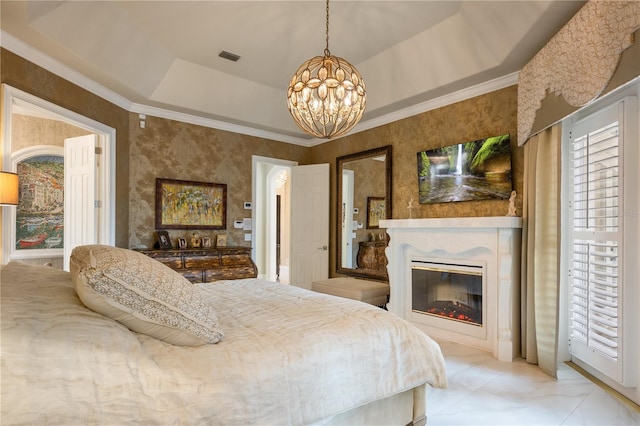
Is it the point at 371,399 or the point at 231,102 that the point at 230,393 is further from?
the point at 231,102

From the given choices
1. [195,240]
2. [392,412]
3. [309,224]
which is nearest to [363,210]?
[309,224]

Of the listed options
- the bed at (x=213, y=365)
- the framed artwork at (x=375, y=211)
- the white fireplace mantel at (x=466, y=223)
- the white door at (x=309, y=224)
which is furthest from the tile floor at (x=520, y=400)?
the white door at (x=309, y=224)

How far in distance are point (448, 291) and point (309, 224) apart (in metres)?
2.73

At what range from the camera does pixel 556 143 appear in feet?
9.11

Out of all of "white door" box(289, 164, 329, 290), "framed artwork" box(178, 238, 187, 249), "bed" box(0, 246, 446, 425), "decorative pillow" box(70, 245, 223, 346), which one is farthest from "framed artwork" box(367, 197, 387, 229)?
"decorative pillow" box(70, 245, 223, 346)

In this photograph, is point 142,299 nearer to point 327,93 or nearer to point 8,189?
point 327,93

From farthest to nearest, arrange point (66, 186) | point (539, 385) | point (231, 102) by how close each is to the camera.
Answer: point (231, 102), point (66, 186), point (539, 385)

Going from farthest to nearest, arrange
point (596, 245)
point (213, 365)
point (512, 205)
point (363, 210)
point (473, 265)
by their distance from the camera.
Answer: point (363, 210)
point (473, 265)
point (512, 205)
point (596, 245)
point (213, 365)

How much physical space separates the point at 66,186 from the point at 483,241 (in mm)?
4899

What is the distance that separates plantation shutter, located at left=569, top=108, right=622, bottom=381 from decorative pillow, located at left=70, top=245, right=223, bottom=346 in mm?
2786

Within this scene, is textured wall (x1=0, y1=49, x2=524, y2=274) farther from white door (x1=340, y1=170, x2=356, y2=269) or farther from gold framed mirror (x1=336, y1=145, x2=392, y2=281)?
white door (x1=340, y1=170, x2=356, y2=269)

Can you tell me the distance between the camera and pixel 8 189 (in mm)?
2658

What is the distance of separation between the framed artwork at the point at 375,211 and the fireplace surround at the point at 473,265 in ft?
2.38

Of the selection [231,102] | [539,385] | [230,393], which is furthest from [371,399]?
[231,102]
